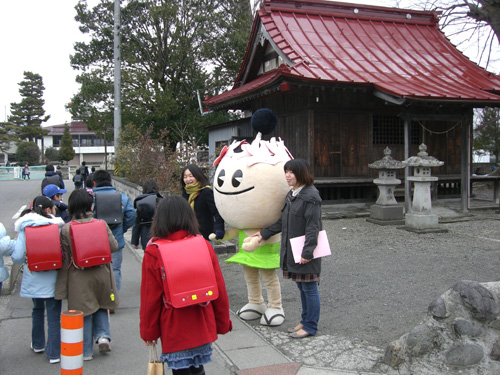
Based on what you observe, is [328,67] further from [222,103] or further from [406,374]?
[406,374]

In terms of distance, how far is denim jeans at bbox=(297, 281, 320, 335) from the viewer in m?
4.37

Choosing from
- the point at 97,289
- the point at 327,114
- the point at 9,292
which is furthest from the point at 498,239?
the point at 9,292

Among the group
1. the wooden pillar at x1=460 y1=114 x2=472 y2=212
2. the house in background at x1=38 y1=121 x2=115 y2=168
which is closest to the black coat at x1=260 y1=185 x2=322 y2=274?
the wooden pillar at x1=460 y1=114 x2=472 y2=212

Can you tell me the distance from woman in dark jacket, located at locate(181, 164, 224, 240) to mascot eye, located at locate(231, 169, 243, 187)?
604 millimetres

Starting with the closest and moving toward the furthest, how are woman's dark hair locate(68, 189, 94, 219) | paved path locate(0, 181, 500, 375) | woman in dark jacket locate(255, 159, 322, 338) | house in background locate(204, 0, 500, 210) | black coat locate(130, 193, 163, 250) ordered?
1. paved path locate(0, 181, 500, 375)
2. woman's dark hair locate(68, 189, 94, 219)
3. woman in dark jacket locate(255, 159, 322, 338)
4. black coat locate(130, 193, 163, 250)
5. house in background locate(204, 0, 500, 210)

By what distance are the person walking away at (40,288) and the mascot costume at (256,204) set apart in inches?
68.3

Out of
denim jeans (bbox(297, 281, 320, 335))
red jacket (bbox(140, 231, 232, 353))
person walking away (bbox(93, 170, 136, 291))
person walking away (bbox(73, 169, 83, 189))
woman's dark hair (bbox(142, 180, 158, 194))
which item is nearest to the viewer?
red jacket (bbox(140, 231, 232, 353))

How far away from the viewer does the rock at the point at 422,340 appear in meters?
3.46

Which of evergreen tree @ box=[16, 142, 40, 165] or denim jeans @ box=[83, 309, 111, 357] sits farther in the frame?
evergreen tree @ box=[16, 142, 40, 165]

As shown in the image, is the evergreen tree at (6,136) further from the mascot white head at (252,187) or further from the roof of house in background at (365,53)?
the mascot white head at (252,187)

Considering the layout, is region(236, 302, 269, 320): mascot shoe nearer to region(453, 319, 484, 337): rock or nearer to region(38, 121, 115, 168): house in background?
region(453, 319, 484, 337): rock

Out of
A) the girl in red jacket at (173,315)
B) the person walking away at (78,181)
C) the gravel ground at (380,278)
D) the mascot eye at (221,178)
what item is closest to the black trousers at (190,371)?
the girl in red jacket at (173,315)

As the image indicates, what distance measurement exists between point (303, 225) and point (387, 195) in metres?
7.30

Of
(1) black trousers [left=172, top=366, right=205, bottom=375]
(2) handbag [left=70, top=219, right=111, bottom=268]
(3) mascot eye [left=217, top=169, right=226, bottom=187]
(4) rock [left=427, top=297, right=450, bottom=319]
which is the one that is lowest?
(1) black trousers [left=172, top=366, right=205, bottom=375]
